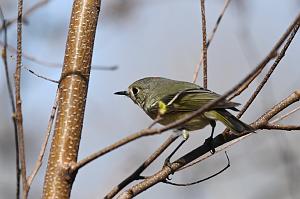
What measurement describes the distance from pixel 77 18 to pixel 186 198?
3.51 meters

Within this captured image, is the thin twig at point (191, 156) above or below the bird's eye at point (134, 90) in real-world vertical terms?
below

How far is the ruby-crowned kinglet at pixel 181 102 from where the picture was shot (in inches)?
91.4

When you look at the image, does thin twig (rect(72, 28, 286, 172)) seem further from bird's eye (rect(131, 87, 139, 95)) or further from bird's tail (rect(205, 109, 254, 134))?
bird's eye (rect(131, 87, 139, 95))

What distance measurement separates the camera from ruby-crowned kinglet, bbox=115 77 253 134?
2.32m

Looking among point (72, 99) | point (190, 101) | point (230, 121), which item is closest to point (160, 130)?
point (72, 99)

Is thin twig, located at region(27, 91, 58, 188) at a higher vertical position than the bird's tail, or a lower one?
lower

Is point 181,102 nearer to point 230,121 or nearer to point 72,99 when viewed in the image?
point 230,121

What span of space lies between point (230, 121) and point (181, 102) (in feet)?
1.98

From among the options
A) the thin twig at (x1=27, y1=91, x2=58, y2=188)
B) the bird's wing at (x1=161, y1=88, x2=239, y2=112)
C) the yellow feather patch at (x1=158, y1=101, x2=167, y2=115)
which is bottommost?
the thin twig at (x1=27, y1=91, x2=58, y2=188)

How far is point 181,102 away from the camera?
9.13ft

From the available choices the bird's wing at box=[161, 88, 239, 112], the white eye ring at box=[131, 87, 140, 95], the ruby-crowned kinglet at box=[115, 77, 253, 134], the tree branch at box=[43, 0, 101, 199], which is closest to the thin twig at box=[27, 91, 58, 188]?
the tree branch at box=[43, 0, 101, 199]

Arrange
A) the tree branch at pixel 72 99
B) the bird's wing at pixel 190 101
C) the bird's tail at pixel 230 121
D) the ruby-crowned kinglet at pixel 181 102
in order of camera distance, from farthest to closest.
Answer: the bird's wing at pixel 190 101, the ruby-crowned kinglet at pixel 181 102, the bird's tail at pixel 230 121, the tree branch at pixel 72 99

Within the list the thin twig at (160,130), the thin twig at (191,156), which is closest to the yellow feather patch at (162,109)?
the thin twig at (191,156)

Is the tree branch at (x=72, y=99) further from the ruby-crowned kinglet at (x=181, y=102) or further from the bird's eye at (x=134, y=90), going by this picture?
the bird's eye at (x=134, y=90)
